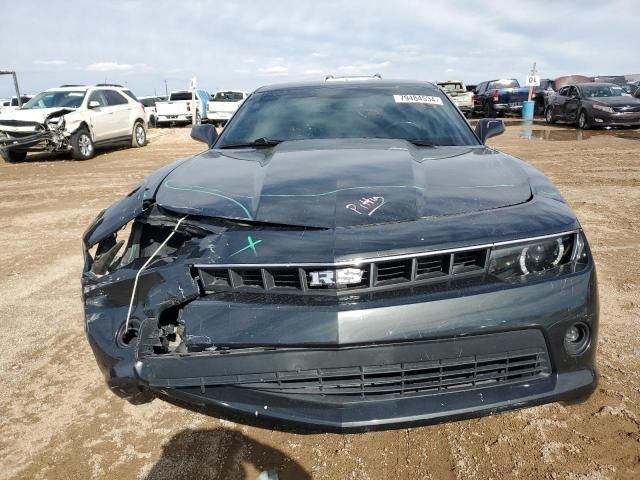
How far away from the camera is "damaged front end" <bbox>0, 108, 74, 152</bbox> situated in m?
11.0

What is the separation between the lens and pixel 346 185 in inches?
81.7

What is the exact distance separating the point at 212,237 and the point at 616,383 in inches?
80.8

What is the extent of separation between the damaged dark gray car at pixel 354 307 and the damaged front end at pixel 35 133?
10.5m

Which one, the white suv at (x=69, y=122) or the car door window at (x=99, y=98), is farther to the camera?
the car door window at (x=99, y=98)

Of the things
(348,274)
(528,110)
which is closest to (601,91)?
(528,110)

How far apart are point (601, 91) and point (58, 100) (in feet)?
50.5

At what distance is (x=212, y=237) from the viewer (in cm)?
187

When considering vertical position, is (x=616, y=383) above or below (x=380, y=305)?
below

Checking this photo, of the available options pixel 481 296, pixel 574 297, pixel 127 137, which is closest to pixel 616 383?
pixel 574 297

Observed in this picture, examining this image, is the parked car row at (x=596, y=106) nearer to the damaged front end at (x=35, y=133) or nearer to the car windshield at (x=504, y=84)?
the car windshield at (x=504, y=84)

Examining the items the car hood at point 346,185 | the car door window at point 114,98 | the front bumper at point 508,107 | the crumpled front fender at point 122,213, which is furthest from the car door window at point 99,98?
the front bumper at point 508,107

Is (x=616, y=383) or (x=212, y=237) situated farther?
(x=616, y=383)

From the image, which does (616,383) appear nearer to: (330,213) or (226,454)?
(330,213)

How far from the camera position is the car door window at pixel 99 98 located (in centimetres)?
1217
